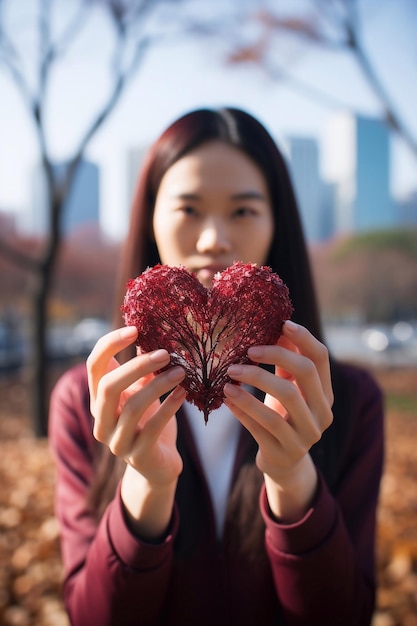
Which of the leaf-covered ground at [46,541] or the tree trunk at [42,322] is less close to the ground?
the tree trunk at [42,322]

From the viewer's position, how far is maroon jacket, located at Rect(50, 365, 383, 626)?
4.11 feet

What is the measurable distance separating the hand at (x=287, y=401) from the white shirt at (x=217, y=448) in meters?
0.41

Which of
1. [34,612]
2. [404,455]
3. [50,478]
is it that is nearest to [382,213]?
[404,455]

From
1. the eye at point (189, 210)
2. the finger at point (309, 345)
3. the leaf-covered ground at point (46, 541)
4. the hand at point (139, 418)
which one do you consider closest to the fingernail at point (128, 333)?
the hand at point (139, 418)

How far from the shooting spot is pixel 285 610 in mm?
1354

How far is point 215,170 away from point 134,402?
636 mm

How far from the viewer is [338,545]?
1.28 meters

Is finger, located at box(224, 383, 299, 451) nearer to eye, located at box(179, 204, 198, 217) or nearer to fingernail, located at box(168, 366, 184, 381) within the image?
fingernail, located at box(168, 366, 184, 381)

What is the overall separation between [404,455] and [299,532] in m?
4.95

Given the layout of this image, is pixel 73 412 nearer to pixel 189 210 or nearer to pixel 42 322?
pixel 189 210

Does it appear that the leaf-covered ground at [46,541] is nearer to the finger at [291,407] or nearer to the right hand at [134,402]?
the right hand at [134,402]

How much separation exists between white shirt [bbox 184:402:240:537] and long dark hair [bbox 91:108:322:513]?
0.26m

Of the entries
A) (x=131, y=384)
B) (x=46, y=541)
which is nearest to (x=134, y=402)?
(x=131, y=384)

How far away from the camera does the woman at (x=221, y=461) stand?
1.04 m
